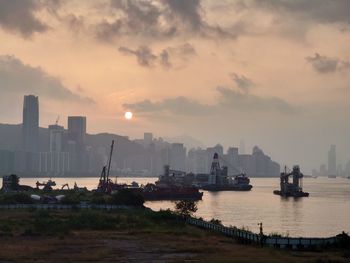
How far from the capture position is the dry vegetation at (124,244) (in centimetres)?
4925

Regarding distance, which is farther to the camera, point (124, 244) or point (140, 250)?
point (124, 244)

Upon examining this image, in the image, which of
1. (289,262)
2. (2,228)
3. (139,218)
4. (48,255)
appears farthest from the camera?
(139,218)

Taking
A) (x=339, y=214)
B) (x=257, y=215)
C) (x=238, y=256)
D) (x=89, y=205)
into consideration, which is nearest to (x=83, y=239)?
(x=238, y=256)

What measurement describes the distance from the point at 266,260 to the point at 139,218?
138ft

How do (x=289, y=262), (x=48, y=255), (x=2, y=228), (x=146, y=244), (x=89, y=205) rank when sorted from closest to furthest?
1. (x=289, y=262)
2. (x=48, y=255)
3. (x=146, y=244)
4. (x=2, y=228)
5. (x=89, y=205)

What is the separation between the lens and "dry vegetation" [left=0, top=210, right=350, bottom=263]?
4925 cm

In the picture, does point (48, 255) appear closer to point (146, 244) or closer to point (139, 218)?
point (146, 244)

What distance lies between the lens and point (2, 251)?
5206 centimetres

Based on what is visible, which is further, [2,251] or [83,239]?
[83,239]

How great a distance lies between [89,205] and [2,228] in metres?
42.1

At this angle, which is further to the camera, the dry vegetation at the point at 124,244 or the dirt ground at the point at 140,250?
the dry vegetation at the point at 124,244

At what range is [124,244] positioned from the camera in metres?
59.0

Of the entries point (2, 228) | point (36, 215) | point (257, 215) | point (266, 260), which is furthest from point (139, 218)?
point (257, 215)

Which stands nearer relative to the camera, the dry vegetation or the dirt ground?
the dirt ground
